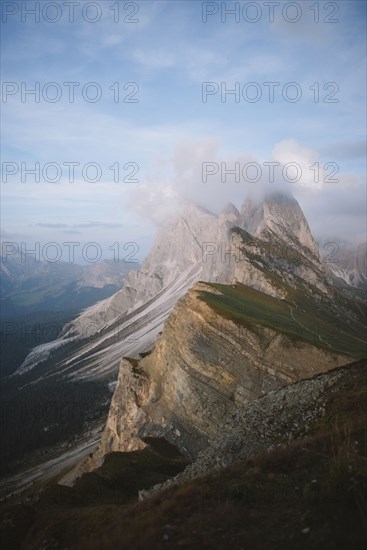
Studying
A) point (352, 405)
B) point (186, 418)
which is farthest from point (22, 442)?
point (352, 405)

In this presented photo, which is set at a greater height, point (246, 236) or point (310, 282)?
point (246, 236)

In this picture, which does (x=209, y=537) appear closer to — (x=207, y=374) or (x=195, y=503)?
(x=195, y=503)

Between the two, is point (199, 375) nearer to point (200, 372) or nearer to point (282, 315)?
point (200, 372)

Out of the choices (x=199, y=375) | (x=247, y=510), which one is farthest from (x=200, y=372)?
(x=247, y=510)

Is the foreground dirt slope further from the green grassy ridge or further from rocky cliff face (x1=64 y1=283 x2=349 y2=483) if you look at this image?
the green grassy ridge

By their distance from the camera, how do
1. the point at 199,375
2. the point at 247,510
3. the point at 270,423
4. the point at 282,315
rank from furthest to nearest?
the point at 282,315 < the point at 199,375 < the point at 270,423 < the point at 247,510

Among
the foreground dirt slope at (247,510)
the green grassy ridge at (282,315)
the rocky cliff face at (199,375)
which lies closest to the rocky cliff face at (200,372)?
the rocky cliff face at (199,375)

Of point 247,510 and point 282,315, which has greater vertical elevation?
point 282,315

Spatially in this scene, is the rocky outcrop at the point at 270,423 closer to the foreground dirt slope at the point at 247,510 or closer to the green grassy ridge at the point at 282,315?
the foreground dirt slope at the point at 247,510
